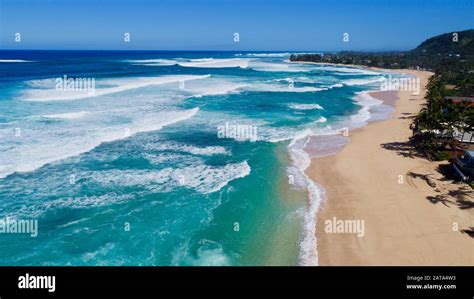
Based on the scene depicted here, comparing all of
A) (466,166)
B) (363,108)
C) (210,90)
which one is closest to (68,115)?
(210,90)

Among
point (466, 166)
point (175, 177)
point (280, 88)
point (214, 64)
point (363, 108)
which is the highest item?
point (214, 64)

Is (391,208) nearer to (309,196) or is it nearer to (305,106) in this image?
(309,196)

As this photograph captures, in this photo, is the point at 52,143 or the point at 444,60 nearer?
the point at 52,143

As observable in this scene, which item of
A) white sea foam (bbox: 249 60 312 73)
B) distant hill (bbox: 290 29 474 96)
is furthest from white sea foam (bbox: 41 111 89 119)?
white sea foam (bbox: 249 60 312 73)

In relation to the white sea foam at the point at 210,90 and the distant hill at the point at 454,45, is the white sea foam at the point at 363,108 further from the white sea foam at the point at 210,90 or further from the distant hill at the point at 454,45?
→ the distant hill at the point at 454,45

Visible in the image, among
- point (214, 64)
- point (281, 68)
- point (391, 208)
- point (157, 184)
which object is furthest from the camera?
point (214, 64)

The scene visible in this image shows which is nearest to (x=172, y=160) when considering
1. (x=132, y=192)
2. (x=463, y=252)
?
(x=132, y=192)
